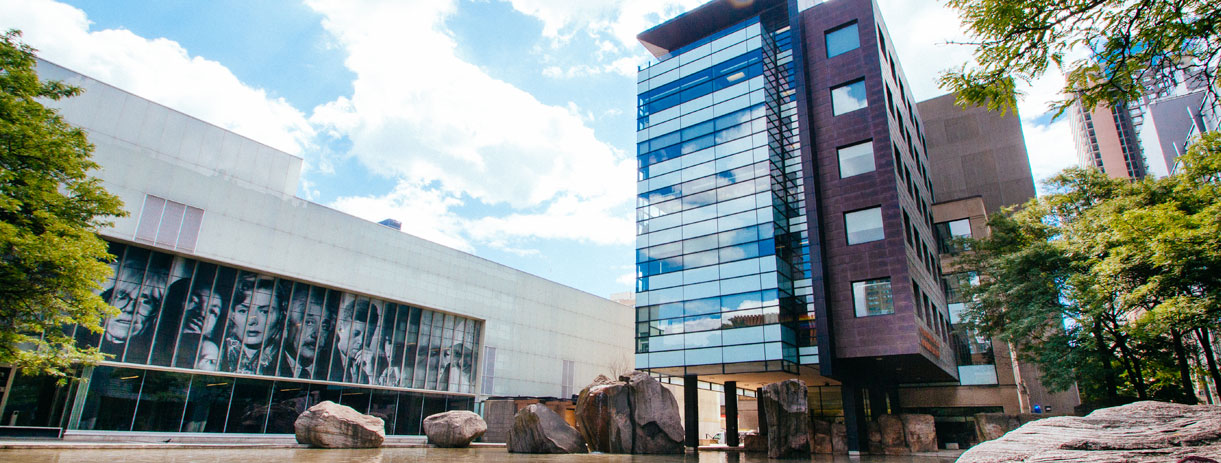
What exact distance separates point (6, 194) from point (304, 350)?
22651 mm

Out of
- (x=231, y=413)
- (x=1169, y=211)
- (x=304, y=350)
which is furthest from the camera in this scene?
(x=304, y=350)

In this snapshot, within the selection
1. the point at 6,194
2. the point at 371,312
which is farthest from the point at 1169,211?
the point at 371,312

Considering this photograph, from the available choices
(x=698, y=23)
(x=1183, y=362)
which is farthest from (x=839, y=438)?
(x=698, y=23)

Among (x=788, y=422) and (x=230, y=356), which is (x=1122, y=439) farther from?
(x=230, y=356)

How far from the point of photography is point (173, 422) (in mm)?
31719

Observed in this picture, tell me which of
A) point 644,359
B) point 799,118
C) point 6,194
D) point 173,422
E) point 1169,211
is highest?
point 799,118

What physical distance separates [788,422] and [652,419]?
18.3 feet

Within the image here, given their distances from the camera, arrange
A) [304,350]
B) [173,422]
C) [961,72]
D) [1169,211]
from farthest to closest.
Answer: [304,350] < [173,422] < [1169,211] < [961,72]

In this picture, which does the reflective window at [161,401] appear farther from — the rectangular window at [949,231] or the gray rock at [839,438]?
the rectangular window at [949,231]

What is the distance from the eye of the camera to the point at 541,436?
21.3 metres

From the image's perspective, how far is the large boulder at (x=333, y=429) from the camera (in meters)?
23.3

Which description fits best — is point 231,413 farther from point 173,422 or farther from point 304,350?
point 304,350

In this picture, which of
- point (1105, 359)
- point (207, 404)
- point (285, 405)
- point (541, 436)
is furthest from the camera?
point (285, 405)

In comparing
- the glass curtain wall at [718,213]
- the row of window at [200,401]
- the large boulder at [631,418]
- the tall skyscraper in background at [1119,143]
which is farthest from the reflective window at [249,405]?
the tall skyscraper in background at [1119,143]
